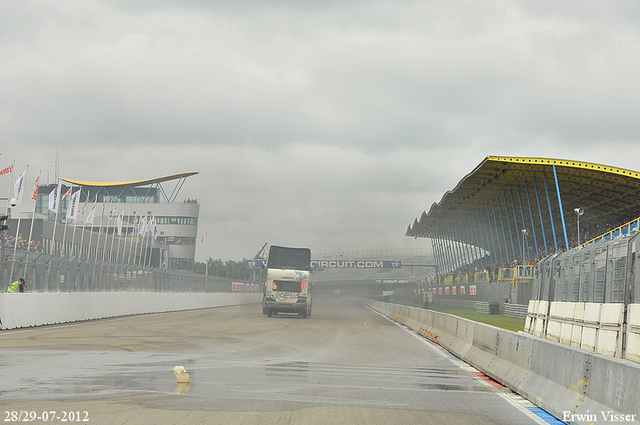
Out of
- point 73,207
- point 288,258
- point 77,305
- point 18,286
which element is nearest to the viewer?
point 18,286

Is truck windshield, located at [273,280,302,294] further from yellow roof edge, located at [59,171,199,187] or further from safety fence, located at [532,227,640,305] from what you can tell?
yellow roof edge, located at [59,171,199,187]

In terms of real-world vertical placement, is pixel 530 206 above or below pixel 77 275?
above

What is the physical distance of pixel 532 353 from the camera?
34.1 ft

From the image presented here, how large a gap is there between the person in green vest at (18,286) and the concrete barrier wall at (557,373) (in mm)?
17080

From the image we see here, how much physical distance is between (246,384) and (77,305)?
22333mm

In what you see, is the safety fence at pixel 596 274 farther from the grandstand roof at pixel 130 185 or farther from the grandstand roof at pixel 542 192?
the grandstand roof at pixel 130 185

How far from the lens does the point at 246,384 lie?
1096 cm

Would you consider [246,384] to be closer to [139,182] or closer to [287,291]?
[287,291]

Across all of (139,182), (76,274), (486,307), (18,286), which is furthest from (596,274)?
(139,182)

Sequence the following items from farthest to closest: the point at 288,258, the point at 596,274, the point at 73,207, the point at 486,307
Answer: the point at 73,207, the point at 486,307, the point at 288,258, the point at 596,274

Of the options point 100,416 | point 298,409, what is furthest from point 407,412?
point 100,416

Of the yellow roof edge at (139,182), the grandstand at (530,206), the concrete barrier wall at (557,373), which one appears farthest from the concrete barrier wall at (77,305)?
the yellow roof edge at (139,182)

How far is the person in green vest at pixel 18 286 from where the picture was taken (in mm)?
25422

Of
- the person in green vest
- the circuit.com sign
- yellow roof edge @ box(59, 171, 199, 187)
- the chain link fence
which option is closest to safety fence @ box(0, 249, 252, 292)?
the chain link fence
